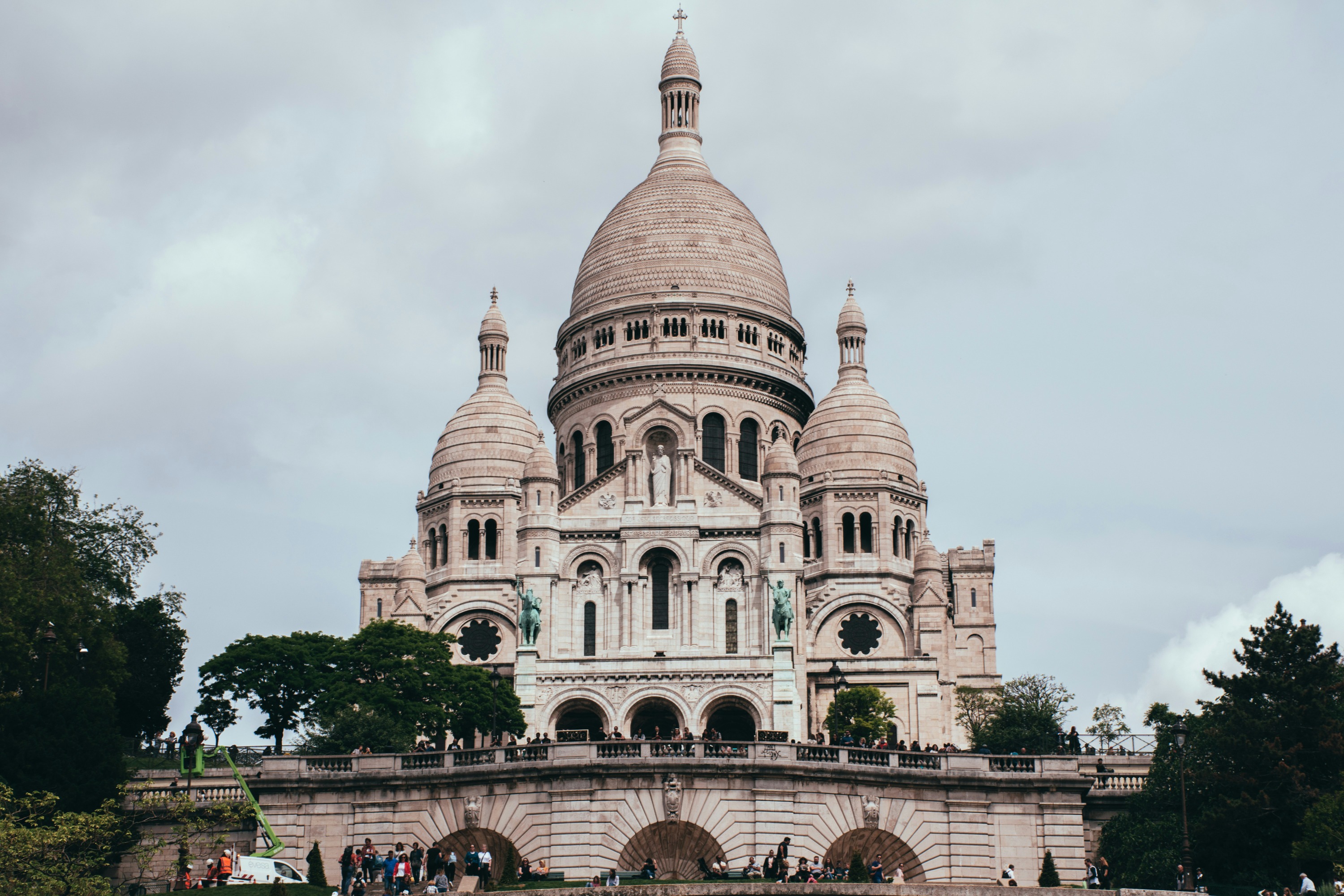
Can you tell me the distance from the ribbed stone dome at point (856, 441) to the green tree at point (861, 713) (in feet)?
51.9

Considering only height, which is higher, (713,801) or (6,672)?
(6,672)

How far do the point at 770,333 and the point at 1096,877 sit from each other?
182 feet

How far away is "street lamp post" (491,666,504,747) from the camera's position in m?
66.4

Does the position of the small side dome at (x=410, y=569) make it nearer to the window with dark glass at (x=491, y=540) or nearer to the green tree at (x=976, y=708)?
the window with dark glass at (x=491, y=540)

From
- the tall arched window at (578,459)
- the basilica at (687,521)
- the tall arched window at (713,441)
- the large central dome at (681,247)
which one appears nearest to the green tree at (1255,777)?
the basilica at (687,521)

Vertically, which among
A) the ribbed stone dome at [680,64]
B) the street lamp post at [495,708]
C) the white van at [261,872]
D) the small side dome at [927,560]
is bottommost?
the white van at [261,872]

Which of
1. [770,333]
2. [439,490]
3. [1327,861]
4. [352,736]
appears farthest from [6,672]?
[770,333]

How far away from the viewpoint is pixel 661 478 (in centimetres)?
8456

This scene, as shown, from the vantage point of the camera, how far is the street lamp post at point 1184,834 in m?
41.7

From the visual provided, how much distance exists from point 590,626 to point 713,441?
1507cm

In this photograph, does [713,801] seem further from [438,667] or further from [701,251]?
[701,251]

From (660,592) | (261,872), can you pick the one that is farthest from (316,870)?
(660,592)

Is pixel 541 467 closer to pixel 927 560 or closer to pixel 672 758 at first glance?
pixel 927 560

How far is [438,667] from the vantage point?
6650cm
